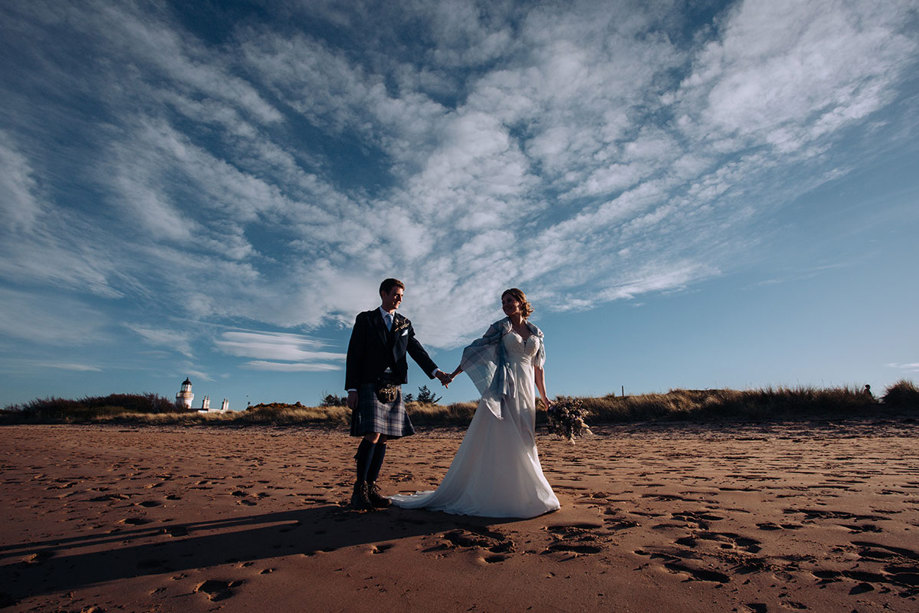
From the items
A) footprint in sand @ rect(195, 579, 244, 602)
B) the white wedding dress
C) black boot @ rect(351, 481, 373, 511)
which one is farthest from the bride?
footprint in sand @ rect(195, 579, 244, 602)

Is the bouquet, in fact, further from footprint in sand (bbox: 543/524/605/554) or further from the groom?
the groom

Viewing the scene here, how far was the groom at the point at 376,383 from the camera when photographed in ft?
14.8

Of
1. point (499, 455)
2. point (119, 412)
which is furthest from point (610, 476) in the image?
point (119, 412)

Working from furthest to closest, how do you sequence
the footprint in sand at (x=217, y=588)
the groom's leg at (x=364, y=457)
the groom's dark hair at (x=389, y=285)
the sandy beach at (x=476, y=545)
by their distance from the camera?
the groom's dark hair at (x=389, y=285) → the groom's leg at (x=364, y=457) → the footprint in sand at (x=217, y=588) → the sandy beach at (x=476, y=545)

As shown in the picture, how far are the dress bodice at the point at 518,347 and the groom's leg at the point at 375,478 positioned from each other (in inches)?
63.0

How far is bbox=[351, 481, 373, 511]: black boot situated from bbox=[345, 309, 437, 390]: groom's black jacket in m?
0.97

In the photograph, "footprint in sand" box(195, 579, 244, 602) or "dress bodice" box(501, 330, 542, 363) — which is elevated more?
"dress bodice" box(501, 330, 542, 363)

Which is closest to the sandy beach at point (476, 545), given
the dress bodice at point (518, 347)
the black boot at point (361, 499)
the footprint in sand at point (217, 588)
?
the footprint in sand at point (217, 588)

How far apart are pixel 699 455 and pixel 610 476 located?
3.40m

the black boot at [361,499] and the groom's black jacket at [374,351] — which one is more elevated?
the groom's black jacket at [374,351]

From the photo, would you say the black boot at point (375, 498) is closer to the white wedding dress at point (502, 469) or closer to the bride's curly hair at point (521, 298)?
the white wedding dress at point (502, 469)

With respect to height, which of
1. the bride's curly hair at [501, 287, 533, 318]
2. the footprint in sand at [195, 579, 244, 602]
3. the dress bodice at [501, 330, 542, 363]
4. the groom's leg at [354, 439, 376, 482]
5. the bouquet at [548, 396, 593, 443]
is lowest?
the footprint in sand at [195, 579, 244, 602]

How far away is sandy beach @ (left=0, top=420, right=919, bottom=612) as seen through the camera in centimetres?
244

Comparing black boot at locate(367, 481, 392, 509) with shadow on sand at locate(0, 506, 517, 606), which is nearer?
shadow on sand at locate(0, 506, 517, 606)
